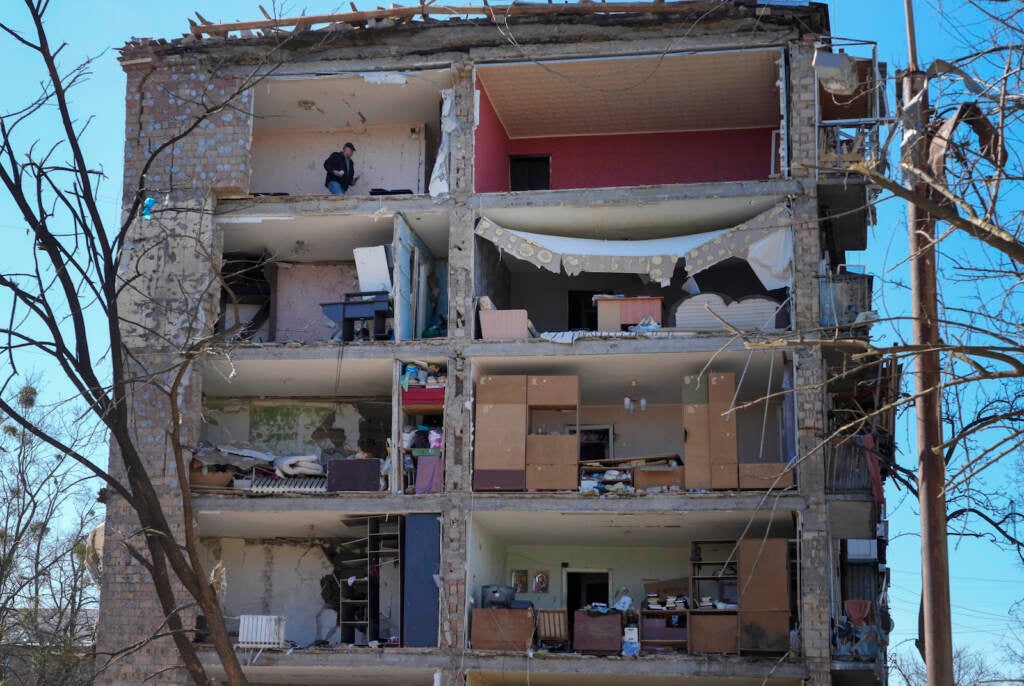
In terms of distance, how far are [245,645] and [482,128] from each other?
10413 millimetres

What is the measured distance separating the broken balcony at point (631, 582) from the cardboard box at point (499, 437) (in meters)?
0.90

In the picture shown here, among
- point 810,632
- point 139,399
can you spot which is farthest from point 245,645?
point 810,632

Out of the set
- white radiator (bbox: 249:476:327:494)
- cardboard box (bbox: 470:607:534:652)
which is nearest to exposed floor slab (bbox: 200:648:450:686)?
cardboard box (bbox: 470:607:534:652)

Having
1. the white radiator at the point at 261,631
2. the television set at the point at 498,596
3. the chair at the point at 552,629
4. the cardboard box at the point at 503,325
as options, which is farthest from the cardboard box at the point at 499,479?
the white radiator at the point at 261,631

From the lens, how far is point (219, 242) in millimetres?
24797

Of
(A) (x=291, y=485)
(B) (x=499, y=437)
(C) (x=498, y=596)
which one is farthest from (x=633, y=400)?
(A) (x=291, y=485)

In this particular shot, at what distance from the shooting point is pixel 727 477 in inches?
888

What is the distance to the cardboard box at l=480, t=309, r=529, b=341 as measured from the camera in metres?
23.6

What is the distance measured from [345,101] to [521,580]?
32.7 feet

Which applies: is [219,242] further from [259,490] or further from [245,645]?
[245,645]

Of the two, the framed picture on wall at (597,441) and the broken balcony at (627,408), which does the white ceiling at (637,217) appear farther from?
the framed picture on wall at (597,441)

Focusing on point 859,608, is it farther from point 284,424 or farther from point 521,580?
point 284,424

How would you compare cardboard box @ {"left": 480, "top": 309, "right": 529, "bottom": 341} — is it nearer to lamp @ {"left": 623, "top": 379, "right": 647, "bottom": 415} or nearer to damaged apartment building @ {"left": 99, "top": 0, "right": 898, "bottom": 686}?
damaged apartment building @ {"left": 99, "top": 0, "right": 898, "bottom": 686}

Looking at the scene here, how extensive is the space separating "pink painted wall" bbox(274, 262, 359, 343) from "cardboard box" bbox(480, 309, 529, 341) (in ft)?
13.5
